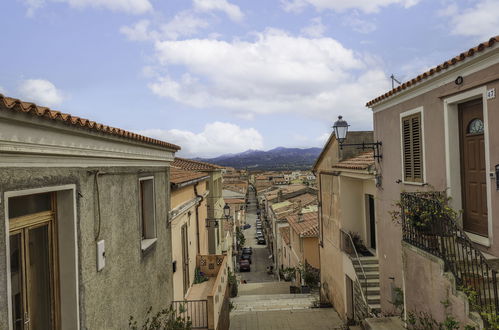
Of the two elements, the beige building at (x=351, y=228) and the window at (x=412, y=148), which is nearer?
the window at (x=412, y=148)

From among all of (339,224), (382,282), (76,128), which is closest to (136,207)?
(76,128)

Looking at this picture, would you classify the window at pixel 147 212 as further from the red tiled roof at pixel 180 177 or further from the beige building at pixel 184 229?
the red tiled roof at pixel 180 177

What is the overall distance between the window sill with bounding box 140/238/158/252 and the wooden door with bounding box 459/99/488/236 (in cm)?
630

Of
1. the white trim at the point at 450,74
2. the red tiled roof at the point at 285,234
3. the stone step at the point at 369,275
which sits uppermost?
the white trim at the point at 450,74

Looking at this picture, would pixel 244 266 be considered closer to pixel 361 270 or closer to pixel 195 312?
pixel 361 270

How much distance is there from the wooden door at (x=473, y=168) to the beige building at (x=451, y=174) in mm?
18

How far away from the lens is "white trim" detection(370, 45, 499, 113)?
18.5 ft

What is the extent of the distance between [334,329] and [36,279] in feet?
39.8

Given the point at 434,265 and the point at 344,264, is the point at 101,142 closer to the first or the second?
the point at 434,265

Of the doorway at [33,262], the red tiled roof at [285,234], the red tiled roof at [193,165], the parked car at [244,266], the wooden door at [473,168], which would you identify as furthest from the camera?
the parked car at [244,266]

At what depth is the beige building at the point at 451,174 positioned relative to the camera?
18.6ft

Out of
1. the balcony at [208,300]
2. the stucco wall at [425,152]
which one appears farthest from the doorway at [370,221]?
the balcony at [208,300]

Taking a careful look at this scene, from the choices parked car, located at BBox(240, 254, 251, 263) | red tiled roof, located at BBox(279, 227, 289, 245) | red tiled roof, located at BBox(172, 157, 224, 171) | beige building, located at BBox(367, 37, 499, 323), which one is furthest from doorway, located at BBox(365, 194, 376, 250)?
parked car, located at BBox(240, 254, 251, 263)

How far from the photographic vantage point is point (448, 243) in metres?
6.45
